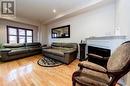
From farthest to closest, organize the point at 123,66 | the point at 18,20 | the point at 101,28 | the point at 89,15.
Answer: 1. the point at 18,20
2. the point at 89,15
3. the point at 101,28
4. the point at 123,66

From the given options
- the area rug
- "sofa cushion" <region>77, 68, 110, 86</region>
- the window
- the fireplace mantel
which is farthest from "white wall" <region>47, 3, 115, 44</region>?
the window

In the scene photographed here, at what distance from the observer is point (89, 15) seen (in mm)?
4109

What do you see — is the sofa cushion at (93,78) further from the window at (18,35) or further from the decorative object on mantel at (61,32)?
the window at (18,35)

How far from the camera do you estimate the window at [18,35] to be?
566cm

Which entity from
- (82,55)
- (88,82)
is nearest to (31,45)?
(82,55)

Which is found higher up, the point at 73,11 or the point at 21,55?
the point at 73,11

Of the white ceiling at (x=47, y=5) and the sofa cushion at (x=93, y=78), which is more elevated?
the white ceiling at (x=47, y=5)

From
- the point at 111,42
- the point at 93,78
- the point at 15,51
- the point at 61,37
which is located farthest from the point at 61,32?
the point at 93,78

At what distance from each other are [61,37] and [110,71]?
15.7ft

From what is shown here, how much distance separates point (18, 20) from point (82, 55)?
449cm

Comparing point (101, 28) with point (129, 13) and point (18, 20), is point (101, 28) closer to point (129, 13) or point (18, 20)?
point (129, 13)

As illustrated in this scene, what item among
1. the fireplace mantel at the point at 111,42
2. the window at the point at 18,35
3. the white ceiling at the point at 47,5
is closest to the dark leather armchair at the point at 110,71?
the fireplace mantel at the point at 111,42

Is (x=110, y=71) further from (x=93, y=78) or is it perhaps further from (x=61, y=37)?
(x=61, y=37)

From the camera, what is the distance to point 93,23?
396cm
